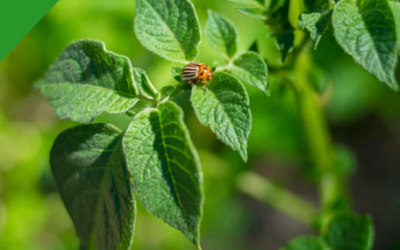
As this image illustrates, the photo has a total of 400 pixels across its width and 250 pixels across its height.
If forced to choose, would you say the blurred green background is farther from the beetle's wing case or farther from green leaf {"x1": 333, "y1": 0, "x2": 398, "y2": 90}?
green leaf {"x1": 333, "y1": 0, "x2": 398, "y2": 90}

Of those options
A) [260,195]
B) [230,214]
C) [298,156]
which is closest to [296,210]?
[260,195]

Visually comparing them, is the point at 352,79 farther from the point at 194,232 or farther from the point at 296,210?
the point at 194,232

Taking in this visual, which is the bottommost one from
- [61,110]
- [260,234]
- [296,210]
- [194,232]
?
[260,234]

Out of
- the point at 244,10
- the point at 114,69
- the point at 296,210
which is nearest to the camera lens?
the point at 114,69

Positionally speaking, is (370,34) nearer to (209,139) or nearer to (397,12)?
A: (397,12)

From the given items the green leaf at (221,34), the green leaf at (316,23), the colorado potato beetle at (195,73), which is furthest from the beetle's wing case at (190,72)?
the green leaf at (316,23)
